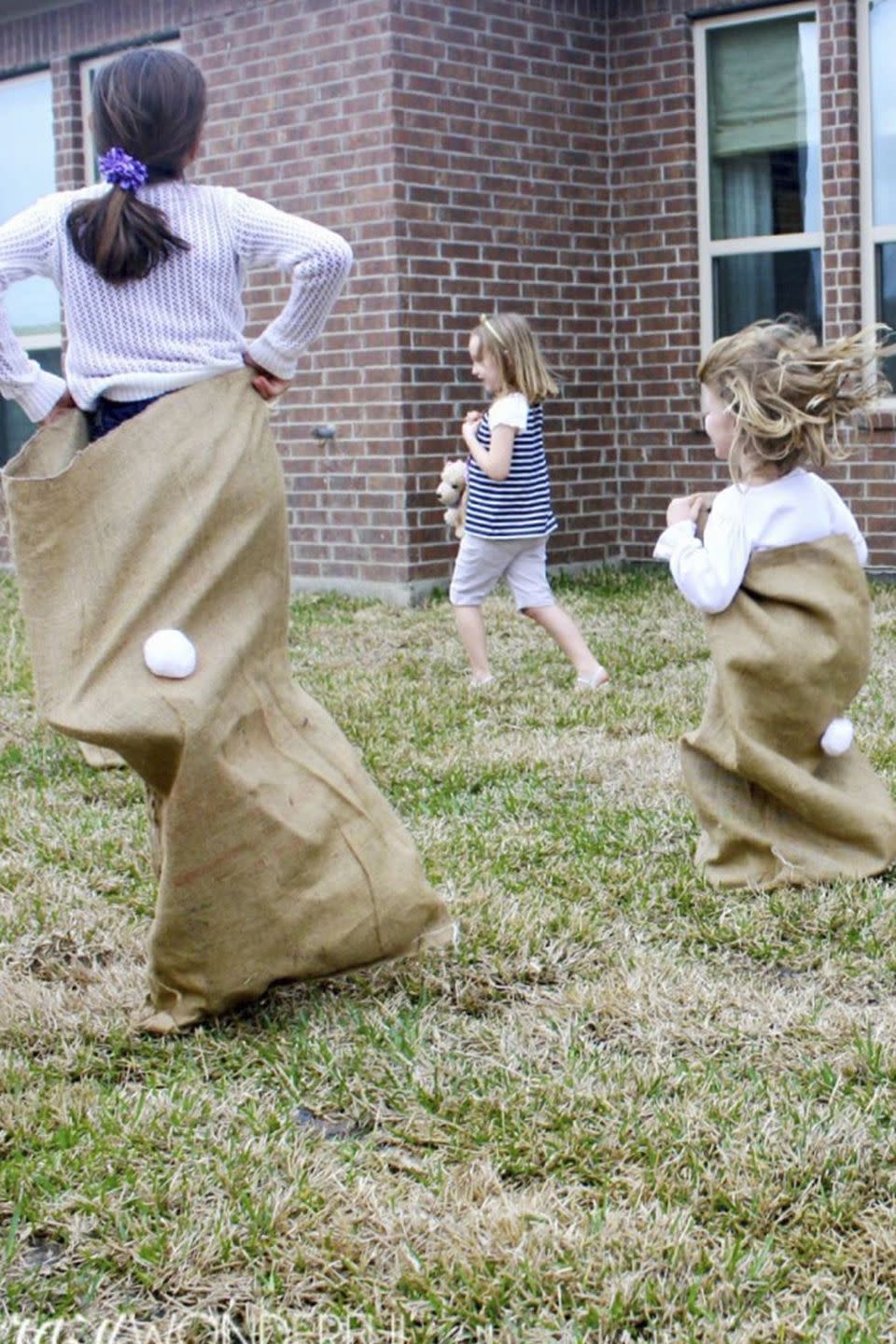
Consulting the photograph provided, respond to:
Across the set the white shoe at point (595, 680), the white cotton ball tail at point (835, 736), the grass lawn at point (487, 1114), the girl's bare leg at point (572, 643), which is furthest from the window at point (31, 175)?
the white cotton ball tail at point (835, 736)

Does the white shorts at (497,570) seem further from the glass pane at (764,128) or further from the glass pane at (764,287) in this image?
the glass pane at (764,128)

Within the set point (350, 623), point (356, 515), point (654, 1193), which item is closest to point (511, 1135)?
point (654, 1193)

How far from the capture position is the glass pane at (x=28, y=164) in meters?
12.3

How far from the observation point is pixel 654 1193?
2.84 m

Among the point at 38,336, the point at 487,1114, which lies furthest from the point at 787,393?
the point at 38,336

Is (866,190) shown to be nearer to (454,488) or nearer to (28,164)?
(454,488)

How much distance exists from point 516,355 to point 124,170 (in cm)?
395

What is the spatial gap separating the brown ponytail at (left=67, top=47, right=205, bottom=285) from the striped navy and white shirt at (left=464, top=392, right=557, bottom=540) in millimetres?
3911

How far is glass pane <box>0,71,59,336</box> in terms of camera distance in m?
12.3

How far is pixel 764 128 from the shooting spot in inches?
410

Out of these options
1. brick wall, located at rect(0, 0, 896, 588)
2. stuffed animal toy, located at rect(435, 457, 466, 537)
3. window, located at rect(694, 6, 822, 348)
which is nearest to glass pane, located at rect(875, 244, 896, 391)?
brick wall, located at rect(0, 0, 896, 588)

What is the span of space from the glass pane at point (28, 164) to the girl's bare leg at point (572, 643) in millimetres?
6001

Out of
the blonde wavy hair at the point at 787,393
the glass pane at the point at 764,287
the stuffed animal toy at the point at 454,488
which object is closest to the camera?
the blonde wavy hair at the point at 787,393

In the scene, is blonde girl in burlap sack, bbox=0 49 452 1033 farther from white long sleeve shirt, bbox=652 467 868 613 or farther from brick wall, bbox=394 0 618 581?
brick wall, bbox=394 0 618 581
